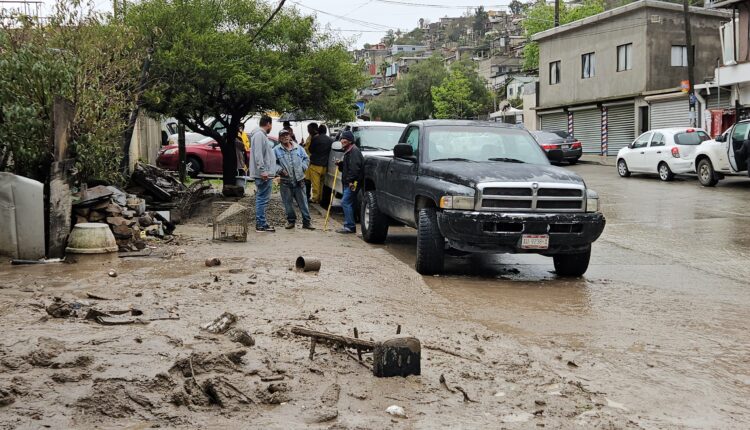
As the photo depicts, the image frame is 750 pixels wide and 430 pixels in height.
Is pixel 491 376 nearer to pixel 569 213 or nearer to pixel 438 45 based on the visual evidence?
pixel 569 213

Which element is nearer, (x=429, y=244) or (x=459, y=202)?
(x=459, y=202)

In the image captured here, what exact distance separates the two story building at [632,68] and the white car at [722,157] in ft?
40.6

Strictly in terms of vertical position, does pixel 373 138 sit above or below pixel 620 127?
below

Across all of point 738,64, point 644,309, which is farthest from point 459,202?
point 738,64

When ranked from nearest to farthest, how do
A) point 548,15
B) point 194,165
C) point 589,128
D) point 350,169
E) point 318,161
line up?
point 350,169
point 318,161
point 194,165
point 589,128
point 548,15

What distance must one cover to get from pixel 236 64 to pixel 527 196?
8.48 metres

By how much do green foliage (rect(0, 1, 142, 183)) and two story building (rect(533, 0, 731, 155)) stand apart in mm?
27762

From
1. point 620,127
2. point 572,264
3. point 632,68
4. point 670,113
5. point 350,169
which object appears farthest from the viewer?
point 620,127

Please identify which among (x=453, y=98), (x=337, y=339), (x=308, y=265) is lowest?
(x=337, y=339)

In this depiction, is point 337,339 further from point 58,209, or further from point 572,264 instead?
point 58,209

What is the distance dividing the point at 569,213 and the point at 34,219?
6198 millimetres

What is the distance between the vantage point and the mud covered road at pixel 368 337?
4422 millimetres

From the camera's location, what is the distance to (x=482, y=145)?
10391 millimetres

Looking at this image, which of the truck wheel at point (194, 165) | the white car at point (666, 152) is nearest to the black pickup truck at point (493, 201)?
the white car at point (666, 152)
